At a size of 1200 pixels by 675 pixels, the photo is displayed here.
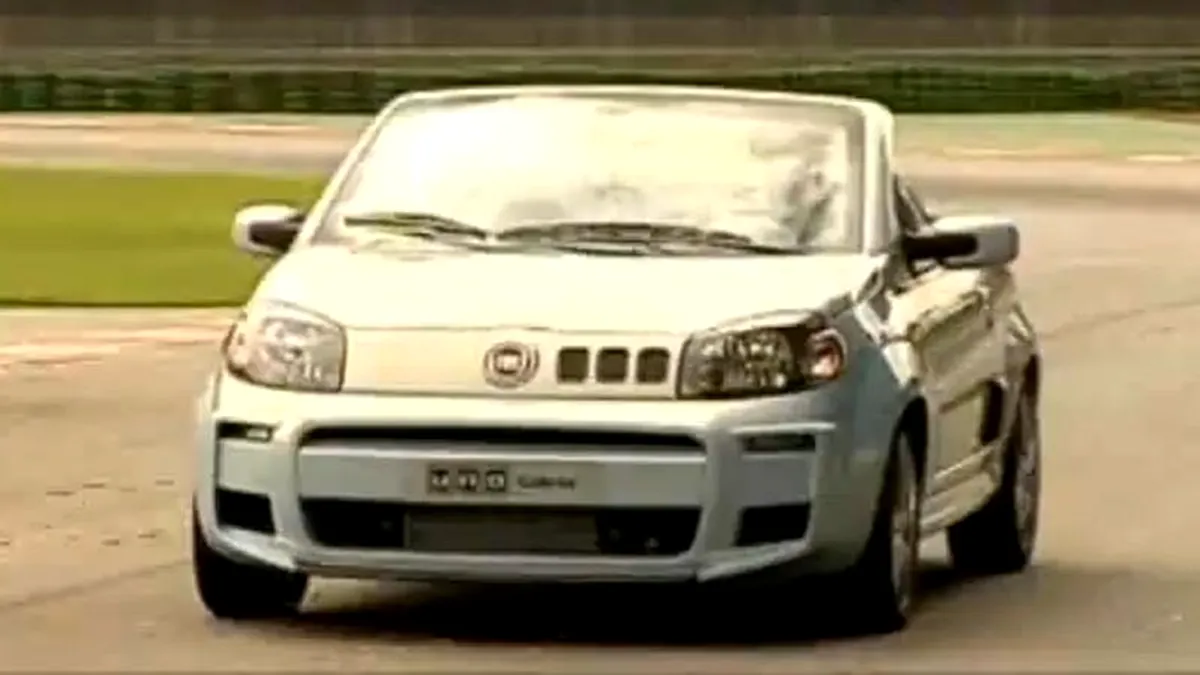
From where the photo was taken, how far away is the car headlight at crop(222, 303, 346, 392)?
10016 millimetres

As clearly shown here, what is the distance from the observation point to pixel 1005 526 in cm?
1217

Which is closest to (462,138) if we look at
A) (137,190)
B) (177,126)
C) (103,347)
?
(103,347)

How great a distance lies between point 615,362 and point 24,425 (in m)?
7.06

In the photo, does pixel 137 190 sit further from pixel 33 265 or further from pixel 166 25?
pixel 166 25

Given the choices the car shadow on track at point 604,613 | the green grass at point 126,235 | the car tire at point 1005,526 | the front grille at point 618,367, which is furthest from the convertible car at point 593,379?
the green grass at point 126,235

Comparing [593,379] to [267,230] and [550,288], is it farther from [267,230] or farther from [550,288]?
[267,230]

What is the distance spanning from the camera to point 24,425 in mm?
16547

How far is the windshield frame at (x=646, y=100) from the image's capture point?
439 inches

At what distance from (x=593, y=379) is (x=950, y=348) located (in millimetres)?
1649

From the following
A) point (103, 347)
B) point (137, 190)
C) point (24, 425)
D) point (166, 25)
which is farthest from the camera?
point (166, 25)

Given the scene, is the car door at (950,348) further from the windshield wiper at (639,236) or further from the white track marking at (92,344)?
the white track marking at (92,344)

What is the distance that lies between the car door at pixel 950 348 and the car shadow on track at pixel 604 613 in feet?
1.45

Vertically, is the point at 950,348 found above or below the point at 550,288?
below

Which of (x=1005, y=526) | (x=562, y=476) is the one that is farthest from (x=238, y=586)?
(x=1005, y=526)
